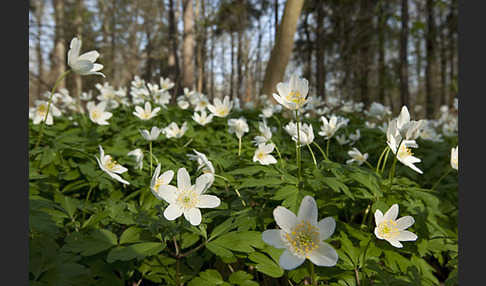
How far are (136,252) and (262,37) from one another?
14277mm

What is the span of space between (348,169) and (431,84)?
1294 centimetres

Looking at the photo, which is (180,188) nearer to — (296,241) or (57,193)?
(296,241)

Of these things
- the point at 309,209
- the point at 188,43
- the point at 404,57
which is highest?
the point at 188,43

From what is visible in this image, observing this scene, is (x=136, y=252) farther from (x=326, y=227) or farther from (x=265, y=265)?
(x=326, y=227)

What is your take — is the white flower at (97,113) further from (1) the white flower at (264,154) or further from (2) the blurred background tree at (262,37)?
(2) the blurred background tree at (262,37)

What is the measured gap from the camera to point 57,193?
6.04 feet

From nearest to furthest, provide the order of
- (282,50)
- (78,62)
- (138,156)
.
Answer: (78,62)
(138,156)
(282,50)

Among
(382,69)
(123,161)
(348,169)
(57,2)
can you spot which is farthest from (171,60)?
(348,169)

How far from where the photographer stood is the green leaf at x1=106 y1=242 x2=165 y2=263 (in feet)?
3.57

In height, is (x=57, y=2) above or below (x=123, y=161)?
above

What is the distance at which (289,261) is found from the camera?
0.88m

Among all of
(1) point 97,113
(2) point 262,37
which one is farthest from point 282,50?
(2) point 262,37

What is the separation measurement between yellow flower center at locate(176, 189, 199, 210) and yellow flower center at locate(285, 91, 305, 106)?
684mm

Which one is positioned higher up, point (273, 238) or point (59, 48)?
point (59, 48)
